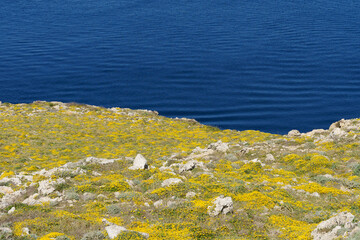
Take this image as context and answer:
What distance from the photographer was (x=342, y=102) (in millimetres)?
69875

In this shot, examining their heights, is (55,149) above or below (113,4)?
below

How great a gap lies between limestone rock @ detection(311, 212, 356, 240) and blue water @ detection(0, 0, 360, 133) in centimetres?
4584

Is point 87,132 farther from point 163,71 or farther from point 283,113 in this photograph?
point 163,71

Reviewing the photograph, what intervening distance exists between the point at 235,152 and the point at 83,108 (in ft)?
110

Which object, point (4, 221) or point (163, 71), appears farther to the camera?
point (163, 71)

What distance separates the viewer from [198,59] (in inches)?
3718

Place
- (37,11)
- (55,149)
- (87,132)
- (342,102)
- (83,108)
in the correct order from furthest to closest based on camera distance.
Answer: (37,11) → (342,102) → (83,108) → (87,132) → (55,149)

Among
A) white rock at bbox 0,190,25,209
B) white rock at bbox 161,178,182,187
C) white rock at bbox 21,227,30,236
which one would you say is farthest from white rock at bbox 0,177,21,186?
white rock at bbox 161,178,182,187

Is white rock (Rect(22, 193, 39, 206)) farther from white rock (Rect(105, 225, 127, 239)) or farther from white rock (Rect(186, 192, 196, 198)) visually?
white rock (Rect(186, 192, 196, 198))

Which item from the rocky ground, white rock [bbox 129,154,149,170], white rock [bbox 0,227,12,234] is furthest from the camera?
white rock [bbox 129,154,149,170]

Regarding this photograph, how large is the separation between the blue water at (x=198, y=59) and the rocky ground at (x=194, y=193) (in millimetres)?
33082

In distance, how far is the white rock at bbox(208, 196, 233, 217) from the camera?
16.8 meters

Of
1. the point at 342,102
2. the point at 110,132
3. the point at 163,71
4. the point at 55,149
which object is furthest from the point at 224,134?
the point at 163,71

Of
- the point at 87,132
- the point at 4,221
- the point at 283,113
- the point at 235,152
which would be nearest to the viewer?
the point at 4,221
